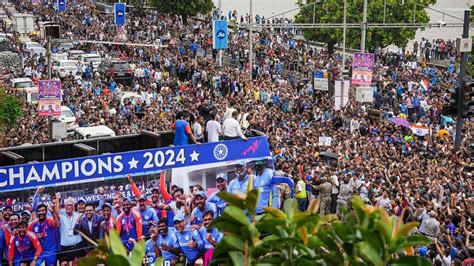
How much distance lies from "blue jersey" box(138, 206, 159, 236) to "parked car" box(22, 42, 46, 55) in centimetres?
3566

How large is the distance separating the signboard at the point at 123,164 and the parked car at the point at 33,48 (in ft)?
115

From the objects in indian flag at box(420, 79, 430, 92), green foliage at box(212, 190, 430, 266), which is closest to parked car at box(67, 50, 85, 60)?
indian flag at box(420, 79, 430, 92)

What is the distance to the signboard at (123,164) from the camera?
1163 cm

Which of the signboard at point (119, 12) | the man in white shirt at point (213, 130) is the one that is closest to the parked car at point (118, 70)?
the signboard at point (119, 12)

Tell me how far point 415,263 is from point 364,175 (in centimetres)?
1616

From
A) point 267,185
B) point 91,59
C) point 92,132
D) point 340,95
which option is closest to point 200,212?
point 267,185

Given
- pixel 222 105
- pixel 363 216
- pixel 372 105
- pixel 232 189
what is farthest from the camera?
pixel 372 105

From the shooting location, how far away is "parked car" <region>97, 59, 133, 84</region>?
4122 cm

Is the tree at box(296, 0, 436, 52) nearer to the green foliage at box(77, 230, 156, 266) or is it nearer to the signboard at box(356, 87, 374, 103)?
the signboard at box(356, 87, 374, 103)

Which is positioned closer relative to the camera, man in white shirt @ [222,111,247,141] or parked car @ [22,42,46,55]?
man in white shirt @ [222,111,247,141]

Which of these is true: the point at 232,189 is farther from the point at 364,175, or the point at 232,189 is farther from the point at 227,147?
the point at 364,175

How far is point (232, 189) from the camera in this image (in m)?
13.5

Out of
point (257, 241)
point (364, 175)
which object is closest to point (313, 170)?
point (364, 175)

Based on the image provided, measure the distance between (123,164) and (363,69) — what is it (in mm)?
19540
